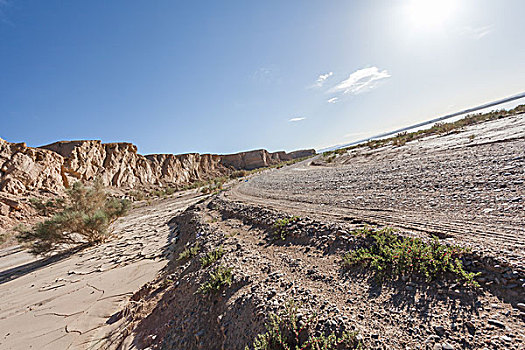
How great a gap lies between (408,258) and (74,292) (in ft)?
24.2

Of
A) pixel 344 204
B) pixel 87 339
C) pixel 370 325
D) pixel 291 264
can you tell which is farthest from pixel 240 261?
pixel 344 204

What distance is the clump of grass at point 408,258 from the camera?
214cm

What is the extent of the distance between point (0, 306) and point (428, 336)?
8952mm

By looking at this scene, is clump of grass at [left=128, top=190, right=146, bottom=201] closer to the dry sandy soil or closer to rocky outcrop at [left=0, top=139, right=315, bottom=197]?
rocky outcrop at [left=0, top=139, right=315, bottom=197]

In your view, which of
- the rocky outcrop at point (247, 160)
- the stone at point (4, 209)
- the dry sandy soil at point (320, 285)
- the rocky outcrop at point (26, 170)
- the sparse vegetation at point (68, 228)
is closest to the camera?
the dry sandy soil at point (320, 285)

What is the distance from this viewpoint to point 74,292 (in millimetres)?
4723

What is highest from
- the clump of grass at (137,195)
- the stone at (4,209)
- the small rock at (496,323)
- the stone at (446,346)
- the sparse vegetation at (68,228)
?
the stone at (4,209)

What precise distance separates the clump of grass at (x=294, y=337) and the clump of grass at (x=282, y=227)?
7.21ft

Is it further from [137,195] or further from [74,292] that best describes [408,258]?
[137,195]

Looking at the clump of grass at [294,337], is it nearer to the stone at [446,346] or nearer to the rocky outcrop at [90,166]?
the stone at [446,346]

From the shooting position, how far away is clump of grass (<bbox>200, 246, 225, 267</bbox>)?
3.96 meters

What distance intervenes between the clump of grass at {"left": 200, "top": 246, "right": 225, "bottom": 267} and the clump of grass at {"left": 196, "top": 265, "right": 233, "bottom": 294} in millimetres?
692

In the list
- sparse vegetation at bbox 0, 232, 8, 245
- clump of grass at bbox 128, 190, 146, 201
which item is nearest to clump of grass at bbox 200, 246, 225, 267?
sparse vegetation at bbox 0, 232, 8, 245

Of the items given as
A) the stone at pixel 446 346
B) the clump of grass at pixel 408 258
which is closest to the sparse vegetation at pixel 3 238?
the clump of grass at pixel 408 258
